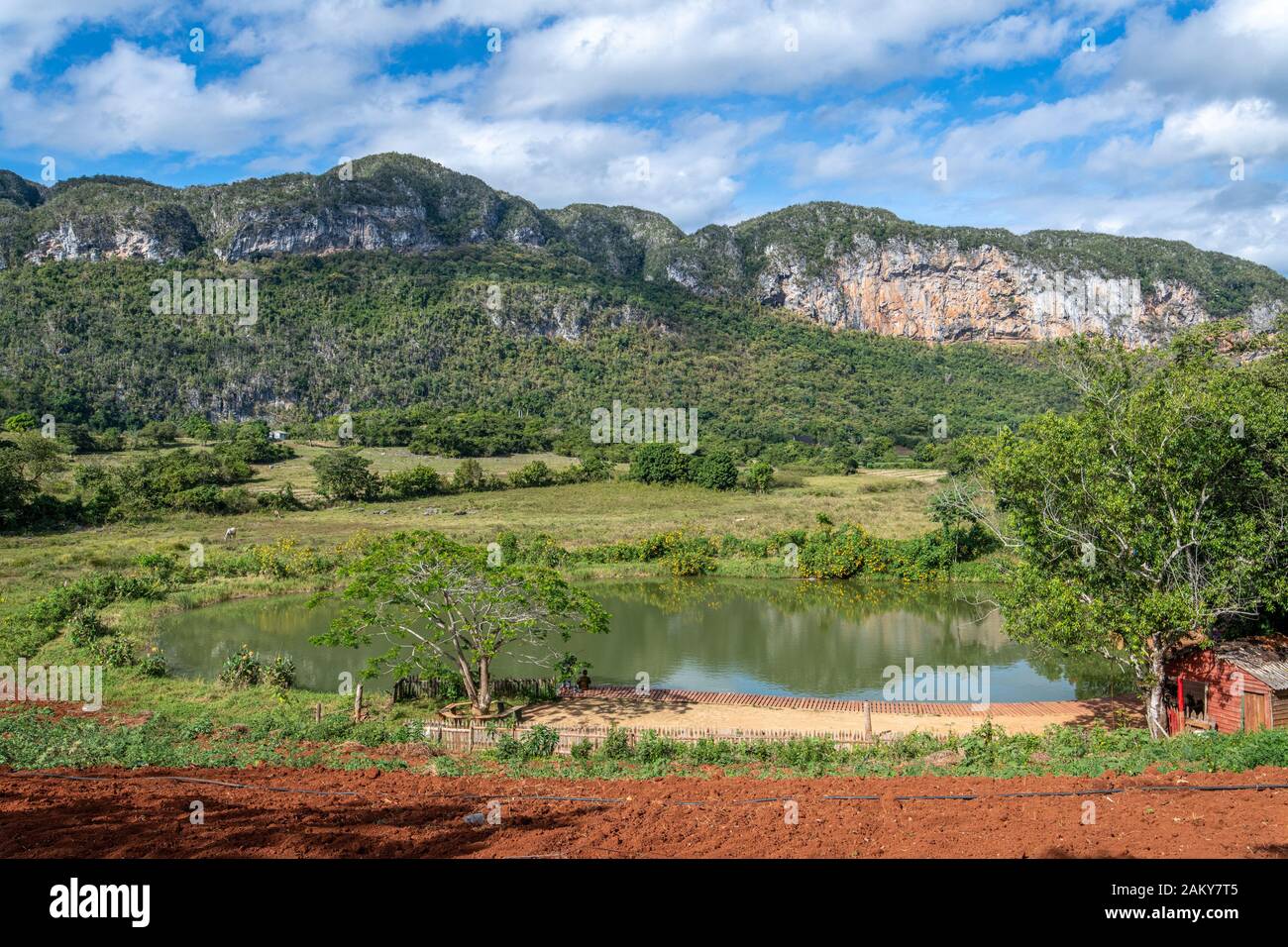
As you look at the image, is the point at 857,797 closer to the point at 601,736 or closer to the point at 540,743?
the point at 601,736

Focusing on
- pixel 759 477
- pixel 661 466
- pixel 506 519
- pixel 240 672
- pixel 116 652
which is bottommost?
pixel 240 672

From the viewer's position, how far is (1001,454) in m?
14.3

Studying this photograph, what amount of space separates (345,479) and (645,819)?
4458 centimetres

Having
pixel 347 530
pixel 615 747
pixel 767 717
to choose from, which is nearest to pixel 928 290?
pixel 347 530

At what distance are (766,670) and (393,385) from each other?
90.0 m

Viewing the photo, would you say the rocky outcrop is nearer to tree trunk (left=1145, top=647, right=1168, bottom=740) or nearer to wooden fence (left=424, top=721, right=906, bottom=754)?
tree trunk (left=1145, top=647, right=1168, bottom=740)

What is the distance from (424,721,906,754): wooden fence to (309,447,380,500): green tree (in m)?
38.5

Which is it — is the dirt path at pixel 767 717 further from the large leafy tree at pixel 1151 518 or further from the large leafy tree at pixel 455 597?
the large leafy tree at pixel 1151 518

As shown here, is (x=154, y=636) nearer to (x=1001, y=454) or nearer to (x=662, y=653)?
(x=662, y=653)

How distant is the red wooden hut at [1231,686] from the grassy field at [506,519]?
75.3ft

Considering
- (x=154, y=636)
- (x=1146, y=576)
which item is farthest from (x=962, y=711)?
(x=154, y=636)

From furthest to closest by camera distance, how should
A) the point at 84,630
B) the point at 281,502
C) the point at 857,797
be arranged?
the point at 281,502 → the point at 84,630 → the point at 857,797

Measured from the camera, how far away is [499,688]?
1653 cm

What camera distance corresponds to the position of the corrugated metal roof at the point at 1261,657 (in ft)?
41.1
